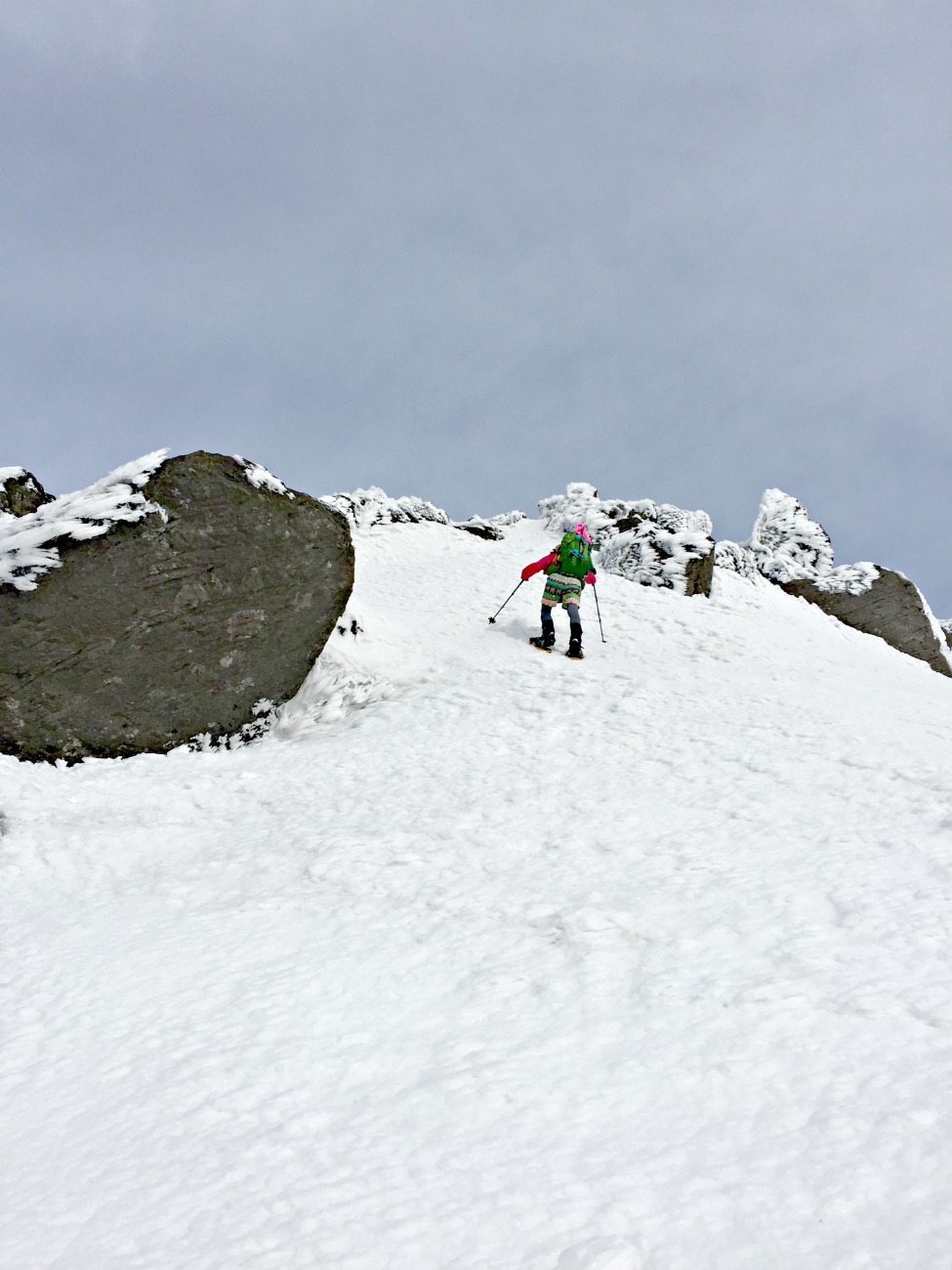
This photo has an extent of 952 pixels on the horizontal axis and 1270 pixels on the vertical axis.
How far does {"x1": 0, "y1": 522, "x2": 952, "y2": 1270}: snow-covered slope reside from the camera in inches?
92.4

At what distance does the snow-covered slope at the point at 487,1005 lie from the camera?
2.35m

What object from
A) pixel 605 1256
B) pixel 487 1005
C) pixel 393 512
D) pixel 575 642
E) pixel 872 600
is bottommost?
pixel 605 1256

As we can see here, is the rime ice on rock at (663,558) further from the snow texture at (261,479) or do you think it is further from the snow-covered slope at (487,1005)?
the snow texture at (261,479)

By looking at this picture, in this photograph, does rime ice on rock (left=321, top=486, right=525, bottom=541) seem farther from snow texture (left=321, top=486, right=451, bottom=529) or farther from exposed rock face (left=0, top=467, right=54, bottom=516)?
exposed rock face (left=0, top=467, right=54, bottom=516)

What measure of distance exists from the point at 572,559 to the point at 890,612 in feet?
50.6

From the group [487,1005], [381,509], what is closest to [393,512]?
[381,509]

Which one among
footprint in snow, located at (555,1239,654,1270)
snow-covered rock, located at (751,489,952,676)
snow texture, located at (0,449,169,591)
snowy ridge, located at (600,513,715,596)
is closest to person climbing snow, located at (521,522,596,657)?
snowy ridge, located at (600,513,715,596)

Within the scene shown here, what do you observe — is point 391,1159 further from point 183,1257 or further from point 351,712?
point 351,712

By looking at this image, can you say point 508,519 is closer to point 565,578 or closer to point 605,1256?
point 565,578

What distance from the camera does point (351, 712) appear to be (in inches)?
402

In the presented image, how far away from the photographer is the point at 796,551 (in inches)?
1077

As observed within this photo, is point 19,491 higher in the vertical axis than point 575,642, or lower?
higher

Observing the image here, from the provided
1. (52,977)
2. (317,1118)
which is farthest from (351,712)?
(317,1118)

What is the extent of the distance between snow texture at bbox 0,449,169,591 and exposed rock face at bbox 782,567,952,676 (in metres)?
21.0
